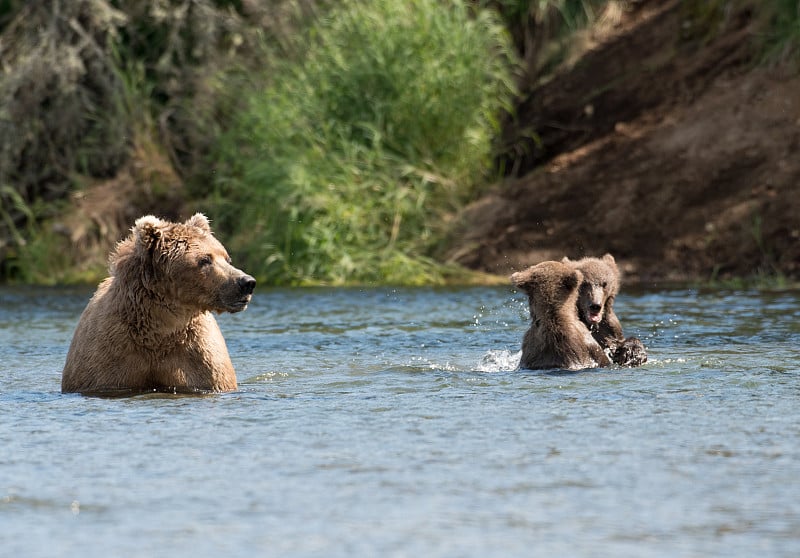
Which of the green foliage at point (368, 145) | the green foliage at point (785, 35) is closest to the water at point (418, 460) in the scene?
the green foliage at point (368, 145)

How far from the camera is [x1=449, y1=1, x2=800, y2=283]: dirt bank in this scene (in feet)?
58.3

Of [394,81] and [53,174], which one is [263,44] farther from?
[53,174]

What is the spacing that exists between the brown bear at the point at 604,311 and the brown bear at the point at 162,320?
9.04 feet

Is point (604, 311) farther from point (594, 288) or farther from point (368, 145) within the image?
point (368, 145)

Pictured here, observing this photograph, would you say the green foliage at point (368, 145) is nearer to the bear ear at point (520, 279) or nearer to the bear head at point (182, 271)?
the bear ear at point (520, 279)

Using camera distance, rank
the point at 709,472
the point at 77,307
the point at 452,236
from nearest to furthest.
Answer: the point at 709,472 → the point at 77,307 → the point at 452,236

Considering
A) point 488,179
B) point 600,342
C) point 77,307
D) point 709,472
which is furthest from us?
point 488,179

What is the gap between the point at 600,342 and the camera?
10469mm

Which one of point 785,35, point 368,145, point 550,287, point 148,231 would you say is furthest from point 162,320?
point 785,35

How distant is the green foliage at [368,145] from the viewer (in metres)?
18.4

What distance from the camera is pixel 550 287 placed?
32.4 feet

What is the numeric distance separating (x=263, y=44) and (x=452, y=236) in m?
4.07

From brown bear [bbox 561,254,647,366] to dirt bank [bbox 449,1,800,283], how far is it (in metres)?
6.80

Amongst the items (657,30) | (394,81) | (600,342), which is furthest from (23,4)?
(600,342)
